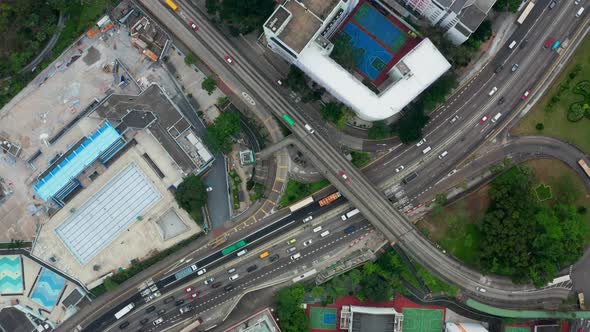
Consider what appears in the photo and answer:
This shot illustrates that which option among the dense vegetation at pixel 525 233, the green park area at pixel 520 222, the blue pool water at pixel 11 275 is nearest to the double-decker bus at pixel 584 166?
the green park area at pixel 520 222

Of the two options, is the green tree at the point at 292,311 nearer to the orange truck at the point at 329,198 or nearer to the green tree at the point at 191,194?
the orange truck at the point at 329,198

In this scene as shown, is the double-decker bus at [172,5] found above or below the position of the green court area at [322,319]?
above

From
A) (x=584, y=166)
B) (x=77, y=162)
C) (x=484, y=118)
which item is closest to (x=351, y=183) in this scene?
(x=484, y=118)

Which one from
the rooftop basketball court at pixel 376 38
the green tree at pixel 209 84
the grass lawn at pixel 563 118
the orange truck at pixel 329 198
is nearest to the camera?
the green tree at pixel 209 84

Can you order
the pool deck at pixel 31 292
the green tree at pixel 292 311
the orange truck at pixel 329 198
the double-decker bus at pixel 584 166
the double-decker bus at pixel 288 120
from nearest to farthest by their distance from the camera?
the green tree at pixel 292 311 < the double-decker bus at pixel 288 120 < the double-decker bus at pixel 584 166 < the orange truck at pixel 329 198 < the pool deck at pixel 31 292

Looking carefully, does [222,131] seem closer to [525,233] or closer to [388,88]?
[388,88]

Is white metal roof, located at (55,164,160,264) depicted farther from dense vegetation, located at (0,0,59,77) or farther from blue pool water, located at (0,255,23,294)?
dense vegetation, located at (0,0,59,77)
